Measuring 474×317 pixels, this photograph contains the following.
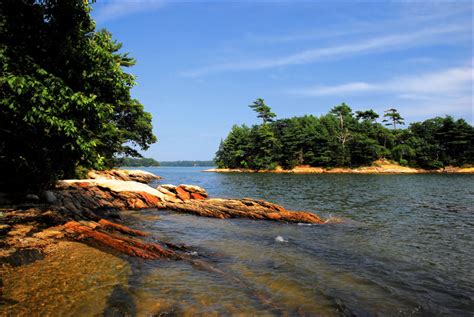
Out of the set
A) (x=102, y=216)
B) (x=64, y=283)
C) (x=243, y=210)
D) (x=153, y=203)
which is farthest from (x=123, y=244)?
(x=153, y=203)

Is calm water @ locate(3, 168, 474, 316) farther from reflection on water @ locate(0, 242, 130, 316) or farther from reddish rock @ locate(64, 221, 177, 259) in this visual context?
reddish rock @ locate(64, 221, 177, 259)

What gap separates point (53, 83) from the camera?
8305 millimetres

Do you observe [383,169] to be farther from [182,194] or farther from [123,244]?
[123,244]

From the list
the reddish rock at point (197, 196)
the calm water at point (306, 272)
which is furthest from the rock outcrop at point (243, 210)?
the reddish rock at point (197, 196)

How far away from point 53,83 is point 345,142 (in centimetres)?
9598

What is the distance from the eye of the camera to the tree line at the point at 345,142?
87.6m

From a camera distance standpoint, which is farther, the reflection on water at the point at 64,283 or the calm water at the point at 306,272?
the calm water at the point at 306,272

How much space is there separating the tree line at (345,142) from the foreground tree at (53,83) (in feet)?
286

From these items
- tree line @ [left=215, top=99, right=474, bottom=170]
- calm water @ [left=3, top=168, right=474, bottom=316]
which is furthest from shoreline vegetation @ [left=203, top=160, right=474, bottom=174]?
calm water @ [left=3, top=168, right=474, bottom=316]

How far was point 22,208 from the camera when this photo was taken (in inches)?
534

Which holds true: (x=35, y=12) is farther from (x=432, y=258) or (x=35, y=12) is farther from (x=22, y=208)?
(x=432, y=258)

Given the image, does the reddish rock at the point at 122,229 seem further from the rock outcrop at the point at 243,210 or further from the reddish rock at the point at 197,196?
the reddish rock at the point at 197,196

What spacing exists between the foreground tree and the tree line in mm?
87081

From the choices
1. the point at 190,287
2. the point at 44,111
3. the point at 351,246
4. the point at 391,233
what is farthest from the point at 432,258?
the point at 44,111
